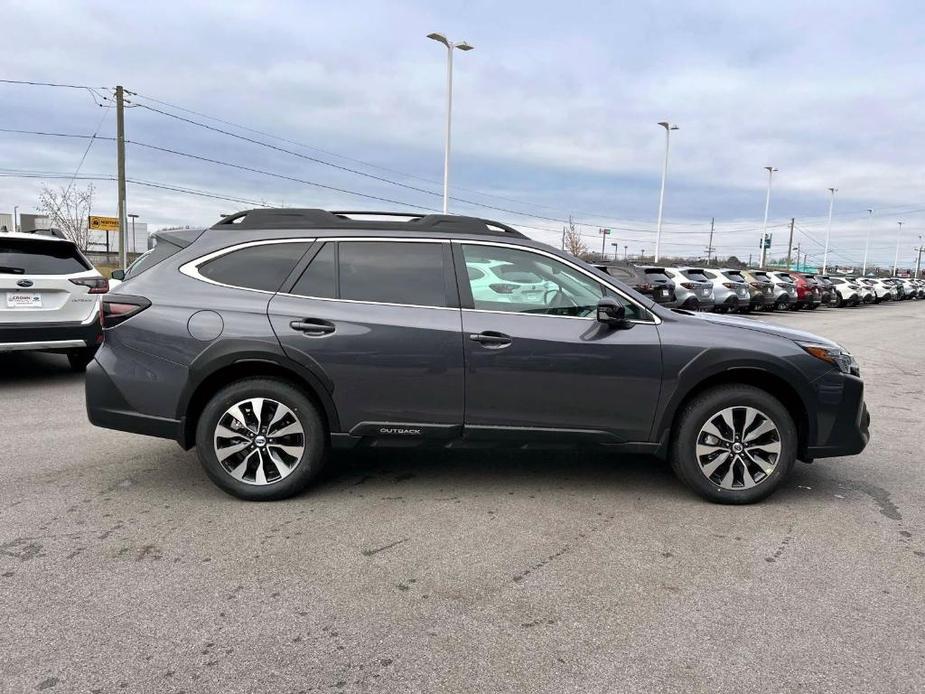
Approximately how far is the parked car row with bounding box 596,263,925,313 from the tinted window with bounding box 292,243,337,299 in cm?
863

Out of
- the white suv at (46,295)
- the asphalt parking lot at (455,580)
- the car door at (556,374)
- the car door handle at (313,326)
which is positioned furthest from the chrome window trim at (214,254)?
the white suv at (46,295)

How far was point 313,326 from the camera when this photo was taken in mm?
4043

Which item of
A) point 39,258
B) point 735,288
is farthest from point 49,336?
point 735,288

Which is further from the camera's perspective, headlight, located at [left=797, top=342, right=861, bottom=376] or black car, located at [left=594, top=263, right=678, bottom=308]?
black car, located at [left=594, top=263, right=678, bottom=308]

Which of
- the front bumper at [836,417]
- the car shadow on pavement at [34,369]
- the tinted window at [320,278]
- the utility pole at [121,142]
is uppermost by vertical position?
the utility pole at [121,142]

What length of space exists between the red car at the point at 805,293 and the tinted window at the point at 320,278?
95.2 feet

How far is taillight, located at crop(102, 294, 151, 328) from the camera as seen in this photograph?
4.14 meters

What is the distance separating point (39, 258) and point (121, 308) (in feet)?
14.0

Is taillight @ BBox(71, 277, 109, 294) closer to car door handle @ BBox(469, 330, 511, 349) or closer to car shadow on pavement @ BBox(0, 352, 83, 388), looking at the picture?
car shadow on pavement @ BBox(0, 352, 83, 388)

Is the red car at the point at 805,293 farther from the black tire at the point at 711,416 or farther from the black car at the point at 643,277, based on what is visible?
the black tire at the point at 711,416

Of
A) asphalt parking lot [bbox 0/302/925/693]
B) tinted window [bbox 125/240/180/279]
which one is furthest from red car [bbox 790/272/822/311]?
tinted window [bbox 125/240/180/279]

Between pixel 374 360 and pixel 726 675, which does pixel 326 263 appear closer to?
pixel 374 360

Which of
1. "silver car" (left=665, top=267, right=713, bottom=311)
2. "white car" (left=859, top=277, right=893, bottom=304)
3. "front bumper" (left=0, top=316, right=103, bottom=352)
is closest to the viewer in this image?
"front bumper" (left=0, top=316, right=103, bottom=352)

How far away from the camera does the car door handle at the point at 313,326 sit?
4.03 m
